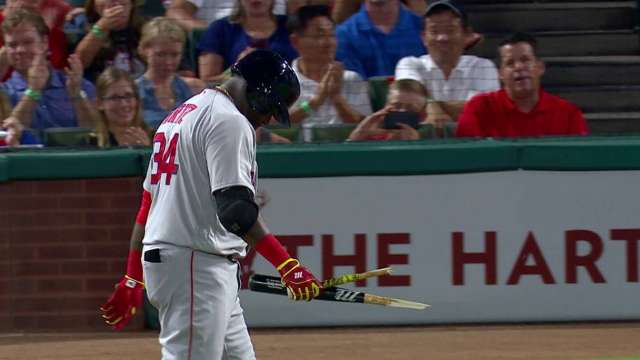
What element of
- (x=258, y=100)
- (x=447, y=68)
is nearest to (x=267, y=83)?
(x=258, y=100)

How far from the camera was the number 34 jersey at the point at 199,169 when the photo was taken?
15.1 ft

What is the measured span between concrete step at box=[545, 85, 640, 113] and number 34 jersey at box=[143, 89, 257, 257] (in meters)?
4.95

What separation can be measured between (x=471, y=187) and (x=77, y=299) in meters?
2.44

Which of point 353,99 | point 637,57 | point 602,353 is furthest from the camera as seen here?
point 637,57

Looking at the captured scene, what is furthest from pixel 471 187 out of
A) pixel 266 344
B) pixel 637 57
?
pixel 637 57

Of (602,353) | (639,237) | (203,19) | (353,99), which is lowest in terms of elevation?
(602,353)

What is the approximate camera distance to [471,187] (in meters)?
8.12

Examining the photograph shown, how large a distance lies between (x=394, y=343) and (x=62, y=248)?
6.69 feet

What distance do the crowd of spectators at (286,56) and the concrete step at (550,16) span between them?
1580 mm

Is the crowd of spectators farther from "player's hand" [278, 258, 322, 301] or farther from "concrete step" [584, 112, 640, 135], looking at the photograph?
"player's hand" [278, 258, 322, 301]

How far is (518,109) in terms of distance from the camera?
8.52 m

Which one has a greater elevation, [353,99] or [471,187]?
[353,99]

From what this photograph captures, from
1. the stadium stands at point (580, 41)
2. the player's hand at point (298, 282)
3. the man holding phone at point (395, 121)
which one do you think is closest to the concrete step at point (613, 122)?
the stadium stands at point (580, 41)

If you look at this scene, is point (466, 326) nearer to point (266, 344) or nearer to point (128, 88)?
point (266, 344)
